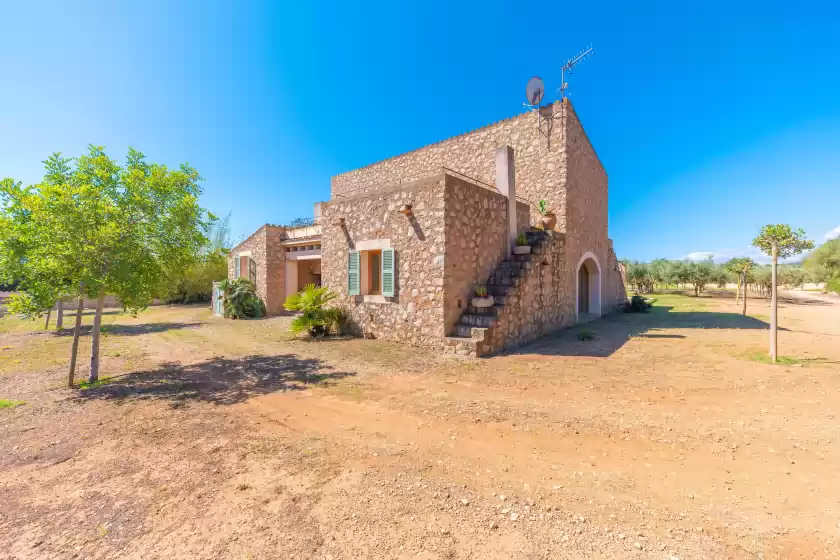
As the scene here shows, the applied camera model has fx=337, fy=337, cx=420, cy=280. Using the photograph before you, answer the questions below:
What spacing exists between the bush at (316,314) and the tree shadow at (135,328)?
5658 millimetres

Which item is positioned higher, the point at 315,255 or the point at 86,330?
the point at 315,255

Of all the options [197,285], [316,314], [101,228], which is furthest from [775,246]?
[197,285]

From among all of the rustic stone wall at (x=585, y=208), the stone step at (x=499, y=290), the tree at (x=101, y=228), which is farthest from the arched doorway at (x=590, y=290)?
the tree at (x=101, y=228)

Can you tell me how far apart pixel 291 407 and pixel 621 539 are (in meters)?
3.79

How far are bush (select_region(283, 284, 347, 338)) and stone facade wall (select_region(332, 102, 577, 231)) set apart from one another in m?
3.19

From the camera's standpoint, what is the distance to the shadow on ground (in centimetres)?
779

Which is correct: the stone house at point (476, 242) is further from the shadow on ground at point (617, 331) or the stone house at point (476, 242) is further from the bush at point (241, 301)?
the bush at point (241, 301)

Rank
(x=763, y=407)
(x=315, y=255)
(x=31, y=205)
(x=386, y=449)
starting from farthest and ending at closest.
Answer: (x=315, y=255) → (x=31, y=205) → (x=763, y=407) → (x=386, y=449)

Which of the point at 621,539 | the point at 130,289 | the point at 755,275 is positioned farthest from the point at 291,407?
the point at 755,275

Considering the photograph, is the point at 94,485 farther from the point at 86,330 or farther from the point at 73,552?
the point at 86,330

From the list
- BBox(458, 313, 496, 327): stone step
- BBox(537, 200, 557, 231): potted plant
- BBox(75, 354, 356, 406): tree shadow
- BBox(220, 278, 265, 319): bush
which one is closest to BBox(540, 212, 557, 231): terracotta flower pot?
BBox(537, 200, 557, 231): potted plant

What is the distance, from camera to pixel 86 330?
1191 cm

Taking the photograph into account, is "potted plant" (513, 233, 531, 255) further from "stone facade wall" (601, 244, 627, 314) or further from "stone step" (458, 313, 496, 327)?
"stone facade wall" (601, 244, 627, 314)

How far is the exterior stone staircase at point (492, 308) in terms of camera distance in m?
7.31
